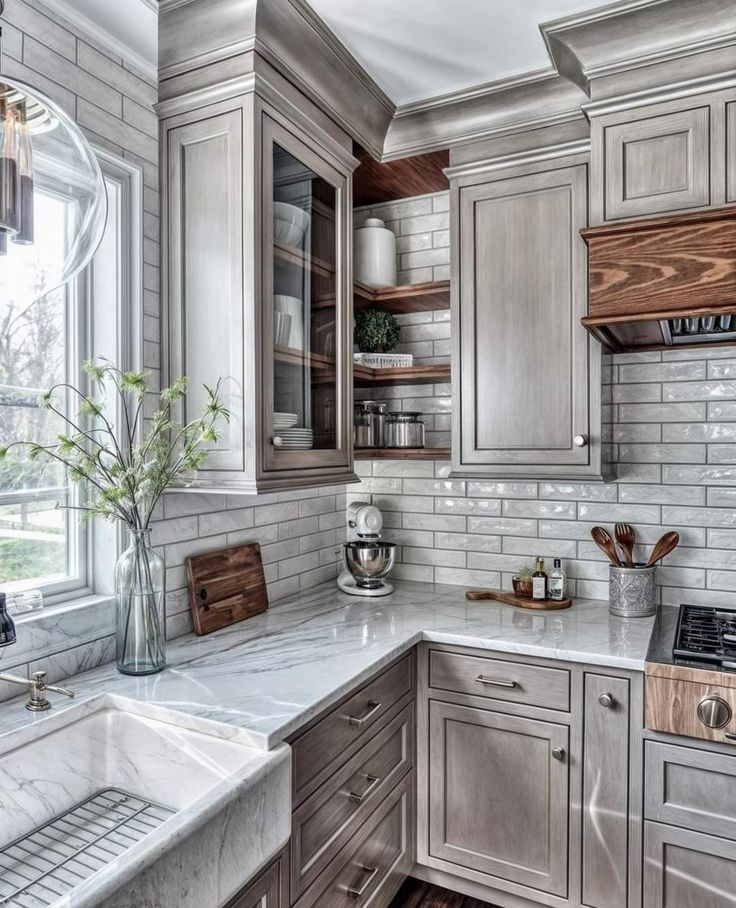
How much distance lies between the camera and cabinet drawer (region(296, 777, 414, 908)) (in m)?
1.58

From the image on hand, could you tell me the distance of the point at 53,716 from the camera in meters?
1.37

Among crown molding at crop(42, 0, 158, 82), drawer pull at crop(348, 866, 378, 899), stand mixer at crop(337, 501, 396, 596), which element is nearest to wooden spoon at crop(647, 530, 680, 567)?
stand mixer at crop(337, 501, 396, 596)

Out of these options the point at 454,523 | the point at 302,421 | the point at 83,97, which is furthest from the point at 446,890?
Answer: the point at 83,97

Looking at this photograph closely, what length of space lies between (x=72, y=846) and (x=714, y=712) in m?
1.48

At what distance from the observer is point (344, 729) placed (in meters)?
1.64

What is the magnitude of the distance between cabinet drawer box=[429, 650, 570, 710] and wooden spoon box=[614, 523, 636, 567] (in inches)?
23.0

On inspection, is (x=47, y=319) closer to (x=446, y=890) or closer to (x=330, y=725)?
(x=330, y=725)

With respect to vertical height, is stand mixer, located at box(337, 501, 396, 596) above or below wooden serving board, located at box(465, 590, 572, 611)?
above

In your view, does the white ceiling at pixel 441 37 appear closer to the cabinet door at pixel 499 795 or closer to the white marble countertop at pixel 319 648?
the white marble countertop at pixel 319 648

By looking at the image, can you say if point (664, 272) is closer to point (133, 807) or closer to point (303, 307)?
point (303, 307)

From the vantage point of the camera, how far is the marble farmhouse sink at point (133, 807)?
3.33 ft

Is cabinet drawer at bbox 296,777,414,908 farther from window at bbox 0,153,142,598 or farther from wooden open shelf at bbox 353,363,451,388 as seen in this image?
wooden open shelf at bbox 353,363,451,388

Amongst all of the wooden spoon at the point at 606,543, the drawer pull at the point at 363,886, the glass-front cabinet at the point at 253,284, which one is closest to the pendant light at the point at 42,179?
the glass-front cabinet at the point at 253,284

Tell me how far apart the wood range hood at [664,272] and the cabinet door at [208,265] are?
984 mm
